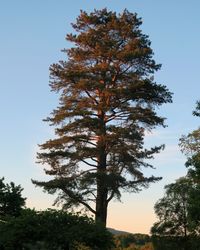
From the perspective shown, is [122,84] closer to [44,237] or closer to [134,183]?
[134,183]

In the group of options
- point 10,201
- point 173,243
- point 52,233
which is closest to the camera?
point 52,233

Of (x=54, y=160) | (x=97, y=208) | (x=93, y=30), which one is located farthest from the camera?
(x=93, y=30)

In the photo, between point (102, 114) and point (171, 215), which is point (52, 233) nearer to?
point (102, 114)

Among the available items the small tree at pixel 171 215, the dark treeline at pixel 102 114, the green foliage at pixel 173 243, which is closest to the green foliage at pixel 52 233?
the dark treeline at pixel 102 114

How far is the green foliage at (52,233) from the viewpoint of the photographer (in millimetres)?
21594

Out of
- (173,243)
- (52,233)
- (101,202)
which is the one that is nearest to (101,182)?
(101,202)

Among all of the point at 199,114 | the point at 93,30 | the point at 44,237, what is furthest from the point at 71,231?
the point at 93,30

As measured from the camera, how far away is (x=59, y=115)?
1501 inches

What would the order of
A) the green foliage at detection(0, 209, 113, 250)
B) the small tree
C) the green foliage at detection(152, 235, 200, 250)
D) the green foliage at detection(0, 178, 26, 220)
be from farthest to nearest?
the small tree < the green foliage at detection(152, 235, 200, 250) < the green foliage at detection(0, 178, 26, 220) < the green foliage at detection(0, 209, 113, 250)

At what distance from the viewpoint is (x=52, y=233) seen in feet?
71.3

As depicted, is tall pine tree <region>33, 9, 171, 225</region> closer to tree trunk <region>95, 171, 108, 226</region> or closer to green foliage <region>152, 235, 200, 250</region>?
tree trunk <region>95, 171, 108, 226</region>

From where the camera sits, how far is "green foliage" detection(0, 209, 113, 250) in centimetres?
2159

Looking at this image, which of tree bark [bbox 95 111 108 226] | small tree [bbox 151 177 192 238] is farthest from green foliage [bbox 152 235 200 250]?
tree bark [bbox 95 111 108 226]

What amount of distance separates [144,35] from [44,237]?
2229cm
